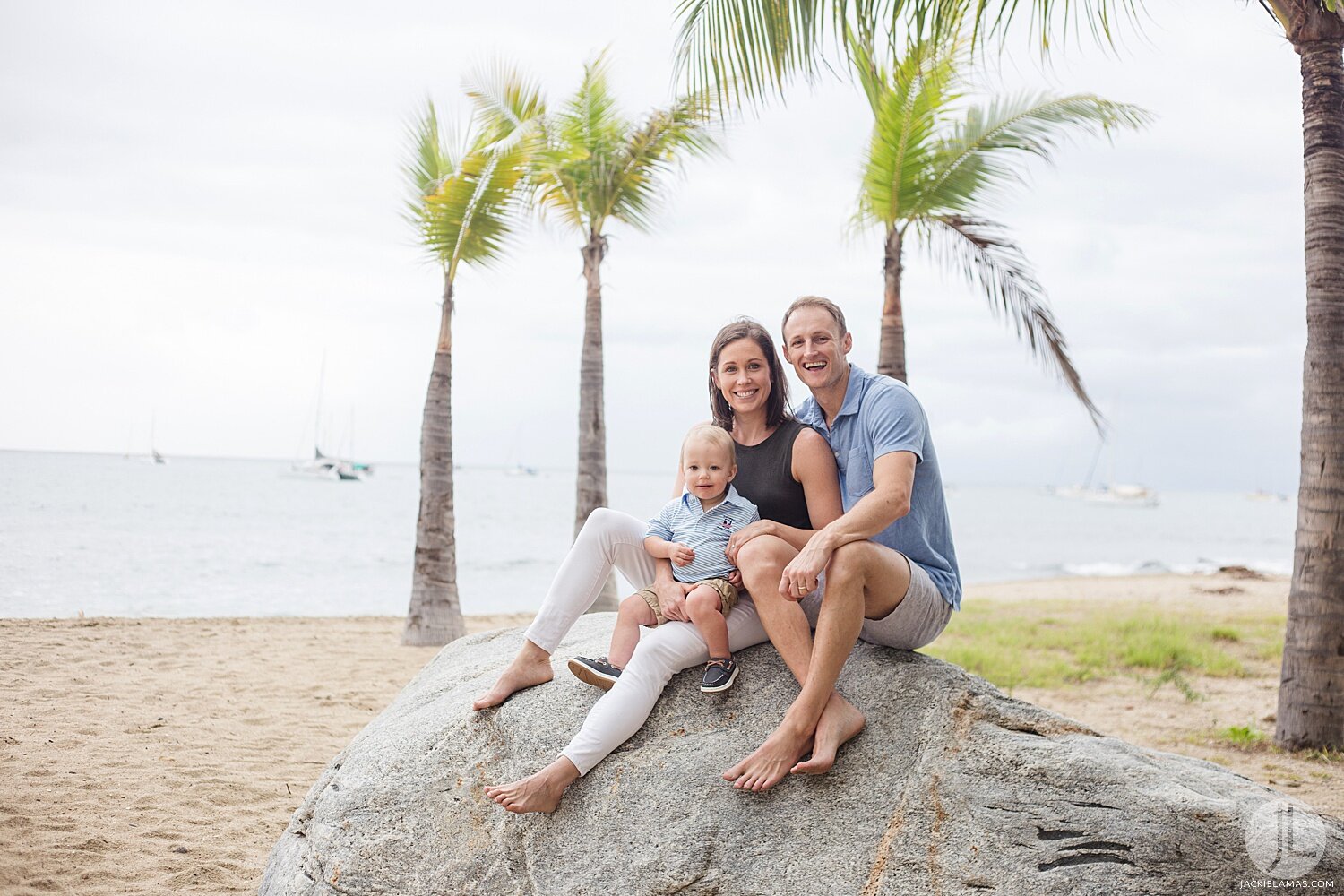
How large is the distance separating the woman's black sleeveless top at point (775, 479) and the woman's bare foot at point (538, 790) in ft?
4.13

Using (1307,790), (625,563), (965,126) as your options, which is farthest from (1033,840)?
(965,126)

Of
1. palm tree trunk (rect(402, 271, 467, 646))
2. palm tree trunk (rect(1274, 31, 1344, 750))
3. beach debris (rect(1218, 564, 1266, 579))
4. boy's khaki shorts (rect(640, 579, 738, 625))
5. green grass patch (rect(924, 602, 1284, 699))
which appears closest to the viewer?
boy's khaki shorts (rect(640, 579, 738, 625))

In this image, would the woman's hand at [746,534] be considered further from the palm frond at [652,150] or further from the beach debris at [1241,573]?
the beach debris at [1241,573]

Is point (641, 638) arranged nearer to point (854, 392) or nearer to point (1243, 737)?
point (854, 392)

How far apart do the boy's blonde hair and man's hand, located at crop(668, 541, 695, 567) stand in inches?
13.7

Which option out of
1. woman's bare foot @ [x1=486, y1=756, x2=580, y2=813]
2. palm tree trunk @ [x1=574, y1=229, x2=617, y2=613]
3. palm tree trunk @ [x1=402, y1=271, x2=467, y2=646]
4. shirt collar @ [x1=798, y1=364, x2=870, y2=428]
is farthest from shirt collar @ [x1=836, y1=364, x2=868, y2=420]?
palm tree trunk @ [x1=402, y1=271, x2=467, y2=646]

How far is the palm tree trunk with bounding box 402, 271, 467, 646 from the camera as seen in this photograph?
11227mm

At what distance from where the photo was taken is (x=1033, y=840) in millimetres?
3254

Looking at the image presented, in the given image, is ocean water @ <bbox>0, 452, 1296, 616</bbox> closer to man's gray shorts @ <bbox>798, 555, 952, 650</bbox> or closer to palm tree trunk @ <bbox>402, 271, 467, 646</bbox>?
palm tree trunk @ <bbox>402, 271, 467, 646</bbox>

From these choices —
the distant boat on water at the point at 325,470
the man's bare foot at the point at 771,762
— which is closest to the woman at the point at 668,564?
the man's bare foot at the point at 771,762

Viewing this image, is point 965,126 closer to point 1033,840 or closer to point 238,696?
point 1033,840

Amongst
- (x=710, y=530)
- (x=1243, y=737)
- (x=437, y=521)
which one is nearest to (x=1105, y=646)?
(x=1243, y=737)

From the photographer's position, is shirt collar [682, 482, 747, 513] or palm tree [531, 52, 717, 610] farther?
palm tree [531, 52, 717, 610]

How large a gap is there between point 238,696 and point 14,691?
1665 millimetres
